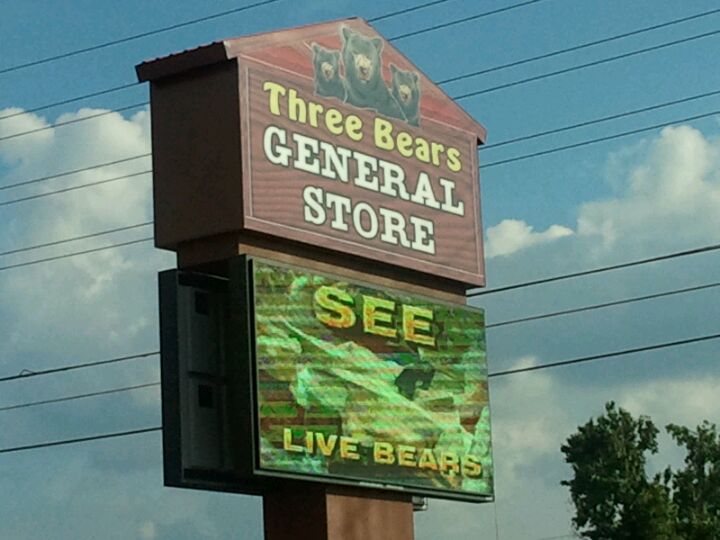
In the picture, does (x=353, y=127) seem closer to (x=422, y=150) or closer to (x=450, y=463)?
(x=422, y=150)

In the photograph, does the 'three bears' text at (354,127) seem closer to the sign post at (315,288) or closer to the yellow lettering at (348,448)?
the sign post at (315,288)

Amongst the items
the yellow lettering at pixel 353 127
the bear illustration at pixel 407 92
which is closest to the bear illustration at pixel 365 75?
the bear illustration at pixel 407 92

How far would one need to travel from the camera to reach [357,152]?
25969 millimetres

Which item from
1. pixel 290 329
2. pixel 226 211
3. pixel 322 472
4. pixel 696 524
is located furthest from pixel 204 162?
pixel 696 524

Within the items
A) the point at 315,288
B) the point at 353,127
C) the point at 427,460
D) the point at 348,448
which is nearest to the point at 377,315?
the point at 315,288

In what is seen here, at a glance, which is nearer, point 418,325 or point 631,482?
point 418,325

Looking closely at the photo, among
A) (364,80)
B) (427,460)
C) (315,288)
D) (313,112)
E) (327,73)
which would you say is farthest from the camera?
(364,80)

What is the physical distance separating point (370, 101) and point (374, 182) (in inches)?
47.9

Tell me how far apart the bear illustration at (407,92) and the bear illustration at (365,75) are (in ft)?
0.44

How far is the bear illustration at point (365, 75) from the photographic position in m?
26.2

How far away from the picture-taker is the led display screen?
23.4 meters

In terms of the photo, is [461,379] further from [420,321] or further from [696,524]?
[696,524]

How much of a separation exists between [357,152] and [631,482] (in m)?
40.4

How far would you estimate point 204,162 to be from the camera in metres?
23.8
